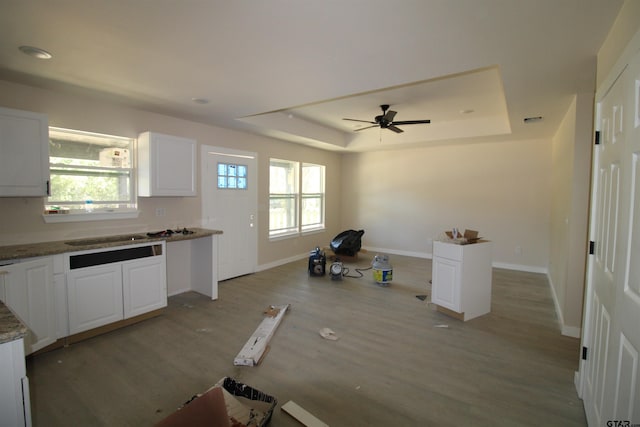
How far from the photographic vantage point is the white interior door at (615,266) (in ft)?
4.49

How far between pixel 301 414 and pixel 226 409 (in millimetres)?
519

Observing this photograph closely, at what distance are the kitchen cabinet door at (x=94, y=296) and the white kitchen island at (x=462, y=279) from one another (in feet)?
12.3

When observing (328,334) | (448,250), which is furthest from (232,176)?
(448,250)

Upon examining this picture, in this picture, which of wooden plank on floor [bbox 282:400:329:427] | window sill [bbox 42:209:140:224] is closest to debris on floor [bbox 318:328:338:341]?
wooden plank on floor [bbox 282:400:329:427]

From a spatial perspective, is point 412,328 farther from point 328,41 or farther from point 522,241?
point 522,241

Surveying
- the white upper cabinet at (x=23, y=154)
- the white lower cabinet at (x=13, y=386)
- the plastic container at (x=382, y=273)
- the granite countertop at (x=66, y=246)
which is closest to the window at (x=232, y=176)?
the granite countertop at (x=66, y=246)

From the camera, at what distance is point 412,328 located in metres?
3.38

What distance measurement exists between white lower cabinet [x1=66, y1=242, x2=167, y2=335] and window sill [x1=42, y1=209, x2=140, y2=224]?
0.64m

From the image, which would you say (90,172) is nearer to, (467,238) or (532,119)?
(467,238)

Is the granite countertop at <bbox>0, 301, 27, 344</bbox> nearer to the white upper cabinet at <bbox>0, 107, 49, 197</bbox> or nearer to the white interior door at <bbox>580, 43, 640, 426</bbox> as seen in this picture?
the white upper cabinet at <bbox>0, 107, 49, 197</bbox>

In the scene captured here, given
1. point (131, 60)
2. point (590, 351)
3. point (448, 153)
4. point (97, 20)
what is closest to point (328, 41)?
point (97, 20)

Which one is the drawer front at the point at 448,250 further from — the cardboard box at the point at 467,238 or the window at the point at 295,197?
the window at the point at 295,197

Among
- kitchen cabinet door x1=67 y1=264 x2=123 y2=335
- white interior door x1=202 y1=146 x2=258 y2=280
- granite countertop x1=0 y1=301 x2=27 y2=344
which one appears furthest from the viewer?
white interior door x1=202 y1=146 x2=258 y2=280

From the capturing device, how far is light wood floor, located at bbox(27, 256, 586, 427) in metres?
2.10
